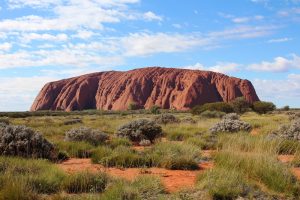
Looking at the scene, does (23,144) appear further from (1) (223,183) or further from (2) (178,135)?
(2) (178,135)

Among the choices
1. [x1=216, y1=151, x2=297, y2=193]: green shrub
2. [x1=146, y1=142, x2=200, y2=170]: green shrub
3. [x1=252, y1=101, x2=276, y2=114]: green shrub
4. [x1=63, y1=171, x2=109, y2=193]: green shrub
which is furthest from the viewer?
[x1=252, y1=101, x2=276, y2=114]: green shrub

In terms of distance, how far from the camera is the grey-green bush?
35.6ft

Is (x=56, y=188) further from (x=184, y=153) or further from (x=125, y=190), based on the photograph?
(x=184, y=153)

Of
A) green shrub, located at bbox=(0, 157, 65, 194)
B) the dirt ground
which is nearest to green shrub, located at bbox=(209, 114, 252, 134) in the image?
the dirt ground

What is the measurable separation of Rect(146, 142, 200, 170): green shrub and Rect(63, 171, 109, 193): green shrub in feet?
9.32

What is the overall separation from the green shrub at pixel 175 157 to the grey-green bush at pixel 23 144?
2747mm

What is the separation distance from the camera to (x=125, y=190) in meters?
6.40

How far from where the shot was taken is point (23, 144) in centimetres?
1097

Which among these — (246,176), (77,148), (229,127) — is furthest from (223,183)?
(229,127)

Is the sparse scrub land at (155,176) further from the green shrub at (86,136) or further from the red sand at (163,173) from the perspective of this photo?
the green shrub at (86,136)

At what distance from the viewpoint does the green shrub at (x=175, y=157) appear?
10.1m

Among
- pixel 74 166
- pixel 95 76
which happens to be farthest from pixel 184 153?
pixel 95 76

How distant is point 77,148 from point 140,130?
14.5 feet

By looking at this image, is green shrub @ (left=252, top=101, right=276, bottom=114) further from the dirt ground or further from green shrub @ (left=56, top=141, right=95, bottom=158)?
the dirt ground
